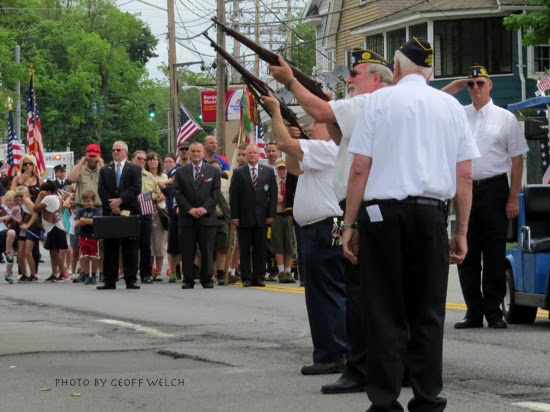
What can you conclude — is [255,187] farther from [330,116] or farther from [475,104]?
[330,116]

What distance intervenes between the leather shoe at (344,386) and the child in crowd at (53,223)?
13.9 m

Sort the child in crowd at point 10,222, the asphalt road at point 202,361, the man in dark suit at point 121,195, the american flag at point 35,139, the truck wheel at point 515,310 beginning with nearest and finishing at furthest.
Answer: the asphalt road at point 202,361 < the truck wheel at point 515,310 < the man in dark suit at point 121,195 < the child in crowd at point 10,222 < the american flag at point 35,139

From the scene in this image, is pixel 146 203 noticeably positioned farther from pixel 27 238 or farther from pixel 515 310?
pixel 515 310

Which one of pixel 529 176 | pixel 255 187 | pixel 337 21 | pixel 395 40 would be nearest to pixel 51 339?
pixel 529 176

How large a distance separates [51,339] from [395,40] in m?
39.7

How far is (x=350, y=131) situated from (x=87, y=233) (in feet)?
44.8

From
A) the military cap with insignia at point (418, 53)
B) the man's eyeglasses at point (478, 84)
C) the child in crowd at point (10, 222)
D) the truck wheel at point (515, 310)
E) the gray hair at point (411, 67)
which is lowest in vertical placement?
the truck wheel at point (515, 310)

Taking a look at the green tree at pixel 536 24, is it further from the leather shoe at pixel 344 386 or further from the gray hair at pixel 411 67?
the gray hair at pixel 411 67

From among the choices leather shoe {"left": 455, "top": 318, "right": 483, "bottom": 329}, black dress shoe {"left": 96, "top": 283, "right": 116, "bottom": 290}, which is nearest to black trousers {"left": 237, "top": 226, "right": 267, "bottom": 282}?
black dress shoe {"left": 96, "top": 283, "right": 116, "bottom": 290}

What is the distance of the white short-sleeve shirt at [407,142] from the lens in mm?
7066

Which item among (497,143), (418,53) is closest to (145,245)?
(497,143)

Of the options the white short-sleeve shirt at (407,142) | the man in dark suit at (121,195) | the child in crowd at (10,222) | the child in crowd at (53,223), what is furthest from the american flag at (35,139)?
the white short-sleeve shirt at (407,142)

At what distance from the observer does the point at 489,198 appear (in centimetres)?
1216

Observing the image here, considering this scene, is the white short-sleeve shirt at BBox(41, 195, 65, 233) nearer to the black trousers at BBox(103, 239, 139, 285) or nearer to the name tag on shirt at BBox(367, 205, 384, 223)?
the black trousers at BBox(103, 239, 139, 285)
